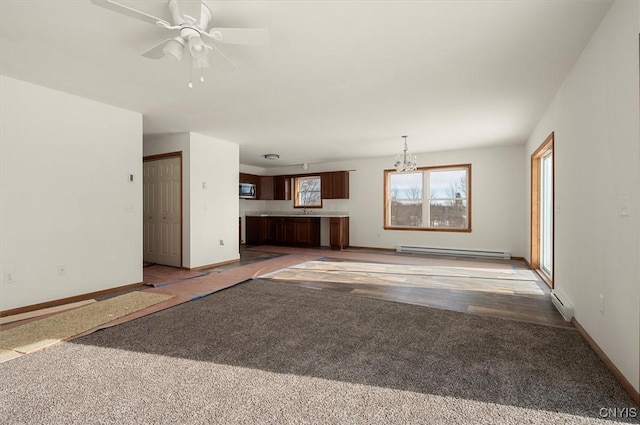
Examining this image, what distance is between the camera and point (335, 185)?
8.53 meters

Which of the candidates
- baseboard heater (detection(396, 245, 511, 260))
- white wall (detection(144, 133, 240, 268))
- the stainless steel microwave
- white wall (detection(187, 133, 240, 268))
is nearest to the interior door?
white wall (detection(144, 133, 240, 268))

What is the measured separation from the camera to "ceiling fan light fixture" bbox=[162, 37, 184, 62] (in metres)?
2.21

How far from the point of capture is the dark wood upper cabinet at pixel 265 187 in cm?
945

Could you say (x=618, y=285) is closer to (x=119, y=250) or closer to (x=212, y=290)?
(x=212, y=290)

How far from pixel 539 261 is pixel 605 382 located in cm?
394

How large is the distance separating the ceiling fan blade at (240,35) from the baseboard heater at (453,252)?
6282 mm

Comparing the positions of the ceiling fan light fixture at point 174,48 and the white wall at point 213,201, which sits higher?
the ceiling fan light fixture at point 174,48

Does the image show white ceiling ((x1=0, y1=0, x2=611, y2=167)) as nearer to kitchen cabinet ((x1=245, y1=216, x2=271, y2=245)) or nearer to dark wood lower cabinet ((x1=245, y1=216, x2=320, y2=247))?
dark wood lower cabinet ((x1=245, y1=216, x2=320, y2=247))

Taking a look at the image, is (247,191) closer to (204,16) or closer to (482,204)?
(482,204)

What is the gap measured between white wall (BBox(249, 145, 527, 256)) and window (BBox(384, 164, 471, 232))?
0.50 feet

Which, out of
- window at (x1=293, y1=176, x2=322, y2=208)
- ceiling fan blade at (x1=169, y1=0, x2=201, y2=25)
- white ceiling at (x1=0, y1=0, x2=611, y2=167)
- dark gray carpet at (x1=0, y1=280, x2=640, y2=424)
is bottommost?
dark gray carpet at (x1=0, y1=280, x2=640, y2=424)

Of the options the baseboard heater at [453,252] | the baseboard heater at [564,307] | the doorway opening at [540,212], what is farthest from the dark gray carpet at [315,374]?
the baseboard heater at [453,252]

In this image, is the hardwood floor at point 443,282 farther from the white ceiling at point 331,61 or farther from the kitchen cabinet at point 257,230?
the kitchen cabinet at point 257,230

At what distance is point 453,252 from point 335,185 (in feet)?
11.3
